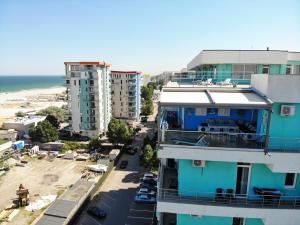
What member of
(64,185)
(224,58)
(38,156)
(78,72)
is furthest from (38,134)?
(224,58)

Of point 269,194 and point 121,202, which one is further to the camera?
point 121,202

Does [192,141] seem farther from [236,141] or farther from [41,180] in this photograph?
[41,180]

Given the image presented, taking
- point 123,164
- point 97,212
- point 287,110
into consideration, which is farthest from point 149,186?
point 287,110

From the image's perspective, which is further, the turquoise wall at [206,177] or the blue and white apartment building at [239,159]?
the turquoise wall at [206,177]

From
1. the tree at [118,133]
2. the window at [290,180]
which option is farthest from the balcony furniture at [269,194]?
the tree at [118,133]

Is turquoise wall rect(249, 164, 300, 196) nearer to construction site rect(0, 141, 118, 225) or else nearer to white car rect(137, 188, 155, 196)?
construction site rect(0, 141, 118, 225)

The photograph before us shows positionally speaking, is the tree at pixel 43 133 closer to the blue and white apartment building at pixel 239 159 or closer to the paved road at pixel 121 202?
the paved road at pixel 121 202
